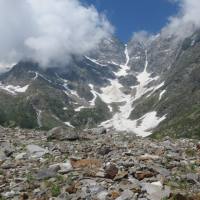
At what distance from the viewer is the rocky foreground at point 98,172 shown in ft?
51.4

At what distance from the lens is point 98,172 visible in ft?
57.6

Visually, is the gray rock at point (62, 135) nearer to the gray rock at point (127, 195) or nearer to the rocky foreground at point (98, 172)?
the rocky foreground at point (98, 172)

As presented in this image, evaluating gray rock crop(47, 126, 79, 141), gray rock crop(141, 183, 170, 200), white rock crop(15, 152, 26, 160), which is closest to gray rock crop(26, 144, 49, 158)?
white rock crop(15, 152, 26, 160)

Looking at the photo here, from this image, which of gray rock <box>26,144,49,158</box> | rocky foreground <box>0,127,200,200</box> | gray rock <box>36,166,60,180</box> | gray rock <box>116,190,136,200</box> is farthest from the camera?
gray rock <box>26,144,49,158</box>

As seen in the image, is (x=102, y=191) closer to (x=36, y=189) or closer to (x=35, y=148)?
(x=36, y=189)

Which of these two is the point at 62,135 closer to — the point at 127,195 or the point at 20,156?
the point at 20,156

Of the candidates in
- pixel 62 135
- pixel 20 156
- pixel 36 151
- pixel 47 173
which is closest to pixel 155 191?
pixel 47 173

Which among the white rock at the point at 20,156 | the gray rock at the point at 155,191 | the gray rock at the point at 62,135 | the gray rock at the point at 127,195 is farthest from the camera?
the gray rock at the point at 62,135

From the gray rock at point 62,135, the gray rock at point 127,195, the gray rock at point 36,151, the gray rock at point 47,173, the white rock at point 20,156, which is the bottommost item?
the gray rock at point 127,195

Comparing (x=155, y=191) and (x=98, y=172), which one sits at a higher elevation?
(x=98, y=172)

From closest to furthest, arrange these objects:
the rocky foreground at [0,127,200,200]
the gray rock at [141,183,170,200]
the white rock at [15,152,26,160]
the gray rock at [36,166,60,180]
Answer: the gray rock at [141,183,170,200]
the rocky foreground at [0,127,200,200]
the gray rock at [36,166,60,180]
the white rock at [15,152,26,160]

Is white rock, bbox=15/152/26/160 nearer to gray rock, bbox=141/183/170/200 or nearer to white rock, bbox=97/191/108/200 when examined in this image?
white rock, bbox=97/191/108/200

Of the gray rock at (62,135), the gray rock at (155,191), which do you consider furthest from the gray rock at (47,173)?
the gray rock at (62,135)

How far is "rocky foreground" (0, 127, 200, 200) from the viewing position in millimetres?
15672
